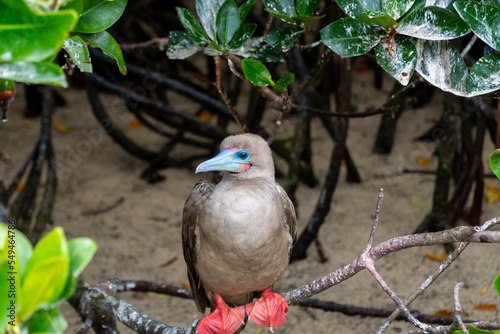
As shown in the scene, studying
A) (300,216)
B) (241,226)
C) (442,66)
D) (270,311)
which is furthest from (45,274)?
(300,216)

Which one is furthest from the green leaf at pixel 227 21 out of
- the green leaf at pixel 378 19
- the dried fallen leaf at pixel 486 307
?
the dried fallen leaf at pixel 486 307

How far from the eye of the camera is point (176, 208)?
433 centimetres

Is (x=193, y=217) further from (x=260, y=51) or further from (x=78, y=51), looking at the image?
(x=78, y=51)

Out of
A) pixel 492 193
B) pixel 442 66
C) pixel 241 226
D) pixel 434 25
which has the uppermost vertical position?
pixel 434 25

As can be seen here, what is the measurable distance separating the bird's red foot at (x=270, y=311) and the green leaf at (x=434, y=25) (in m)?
1.14

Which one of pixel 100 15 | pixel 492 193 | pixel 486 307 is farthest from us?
pixel 492 193

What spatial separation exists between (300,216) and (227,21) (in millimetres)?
2317

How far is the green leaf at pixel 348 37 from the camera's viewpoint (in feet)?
5.75

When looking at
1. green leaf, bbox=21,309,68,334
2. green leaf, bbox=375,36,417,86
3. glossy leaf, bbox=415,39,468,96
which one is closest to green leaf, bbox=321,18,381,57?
green leaf, bbox=375,36,417,86

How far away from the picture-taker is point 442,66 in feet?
5.83

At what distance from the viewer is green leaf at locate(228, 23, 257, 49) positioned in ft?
6.62

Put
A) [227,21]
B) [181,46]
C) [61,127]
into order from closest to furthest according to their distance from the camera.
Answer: [227,21] → [181,46] → [61,127]

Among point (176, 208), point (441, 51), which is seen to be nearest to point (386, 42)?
point (441, 51)

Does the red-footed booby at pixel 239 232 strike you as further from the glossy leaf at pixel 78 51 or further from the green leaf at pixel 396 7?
the green leaf at pixel 396 7
